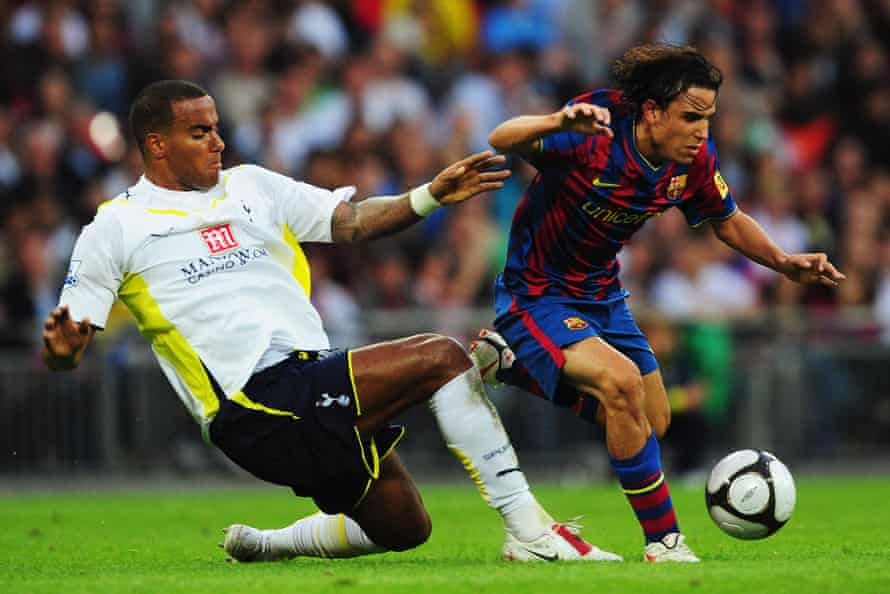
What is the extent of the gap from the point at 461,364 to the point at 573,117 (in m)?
1.28

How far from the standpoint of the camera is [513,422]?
16422 mm

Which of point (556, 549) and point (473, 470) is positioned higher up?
point (473, 470)

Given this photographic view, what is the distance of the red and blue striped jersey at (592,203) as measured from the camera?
28.0 ft

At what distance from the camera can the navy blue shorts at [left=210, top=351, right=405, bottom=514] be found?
786 cm

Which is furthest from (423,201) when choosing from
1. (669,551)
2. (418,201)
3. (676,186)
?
(669,551)

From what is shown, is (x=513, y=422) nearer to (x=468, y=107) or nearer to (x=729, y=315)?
(x=729, y=315)

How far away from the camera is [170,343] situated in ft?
26.5

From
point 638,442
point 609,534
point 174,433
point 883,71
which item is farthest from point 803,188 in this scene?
point 638,442

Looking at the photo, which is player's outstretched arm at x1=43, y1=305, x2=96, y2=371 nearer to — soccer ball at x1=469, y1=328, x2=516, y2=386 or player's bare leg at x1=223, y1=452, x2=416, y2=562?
player's bare leg at x1=223, y1=452, x2=416, y2=562

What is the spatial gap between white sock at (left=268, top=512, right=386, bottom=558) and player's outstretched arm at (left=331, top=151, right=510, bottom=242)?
1.48 metres

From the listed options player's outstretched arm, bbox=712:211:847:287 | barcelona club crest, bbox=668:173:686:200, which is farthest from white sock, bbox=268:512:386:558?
player's outstretched arm, bbox=712:211:847:287

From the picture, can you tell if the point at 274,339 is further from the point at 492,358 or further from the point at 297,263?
the point at 492,358

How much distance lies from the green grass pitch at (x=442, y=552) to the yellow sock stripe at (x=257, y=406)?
2.41ft

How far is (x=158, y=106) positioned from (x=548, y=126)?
6.37 ft
